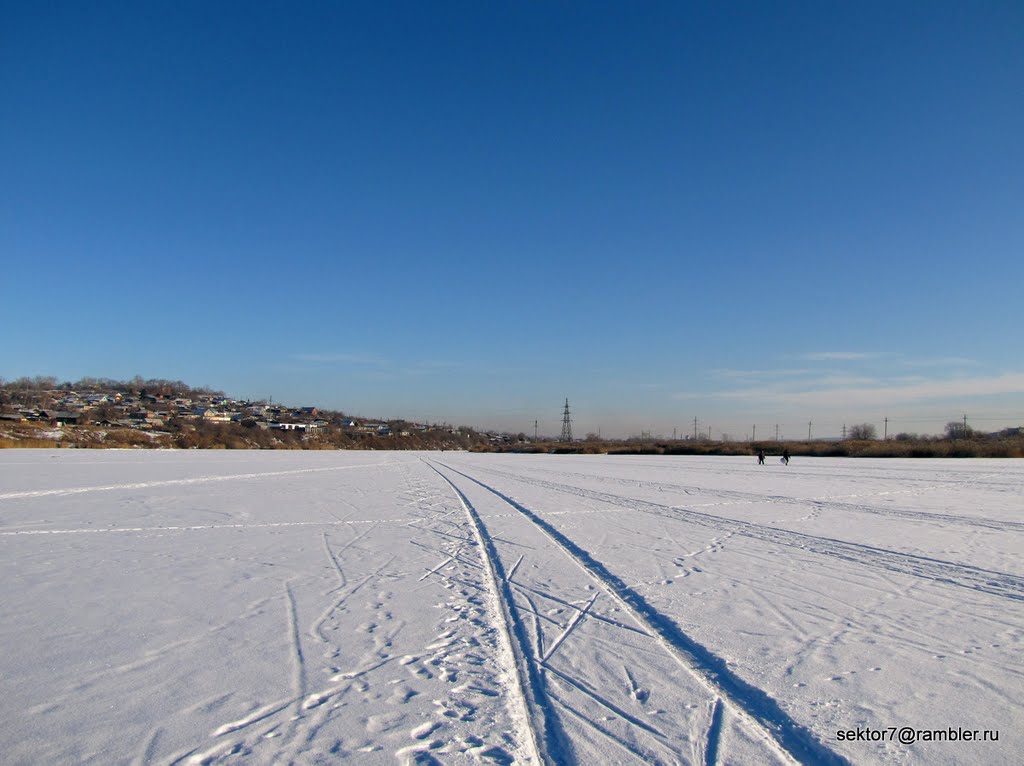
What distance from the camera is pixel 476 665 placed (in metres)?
4.27

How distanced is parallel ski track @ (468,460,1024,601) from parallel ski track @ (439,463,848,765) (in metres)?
3.32

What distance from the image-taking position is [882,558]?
25.5ft

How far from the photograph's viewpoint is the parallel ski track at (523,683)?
3156mm

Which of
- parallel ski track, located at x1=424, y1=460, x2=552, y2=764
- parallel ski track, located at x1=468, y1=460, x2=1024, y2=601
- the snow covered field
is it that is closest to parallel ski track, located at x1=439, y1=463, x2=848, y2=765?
the snow covered field

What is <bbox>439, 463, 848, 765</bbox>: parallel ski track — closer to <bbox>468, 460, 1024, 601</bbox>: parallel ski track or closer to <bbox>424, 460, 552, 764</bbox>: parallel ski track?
<bbox>424, 460, 552, 764</bbox>: parallel ski track

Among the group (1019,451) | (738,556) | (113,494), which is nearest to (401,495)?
(113,494)

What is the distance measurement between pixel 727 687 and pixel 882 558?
16.4 ft

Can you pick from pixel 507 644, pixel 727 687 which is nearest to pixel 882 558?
pixel 727 687

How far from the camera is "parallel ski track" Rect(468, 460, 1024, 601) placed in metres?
6.39

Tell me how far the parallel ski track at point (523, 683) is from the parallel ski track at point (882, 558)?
447cm

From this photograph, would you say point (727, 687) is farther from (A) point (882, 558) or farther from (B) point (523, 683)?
(A) point (882, 558)

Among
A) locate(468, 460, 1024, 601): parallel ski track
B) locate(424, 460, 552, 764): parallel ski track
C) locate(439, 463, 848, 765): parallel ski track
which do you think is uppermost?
locate(468, 460, 1024, 601): parallel ski track

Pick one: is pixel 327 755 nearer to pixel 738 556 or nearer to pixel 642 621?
pixel 642 621

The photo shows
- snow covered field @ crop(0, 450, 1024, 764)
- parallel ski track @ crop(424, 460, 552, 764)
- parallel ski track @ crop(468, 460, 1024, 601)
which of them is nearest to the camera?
parallel ski track @ crop(424, 460, 552, 764)
